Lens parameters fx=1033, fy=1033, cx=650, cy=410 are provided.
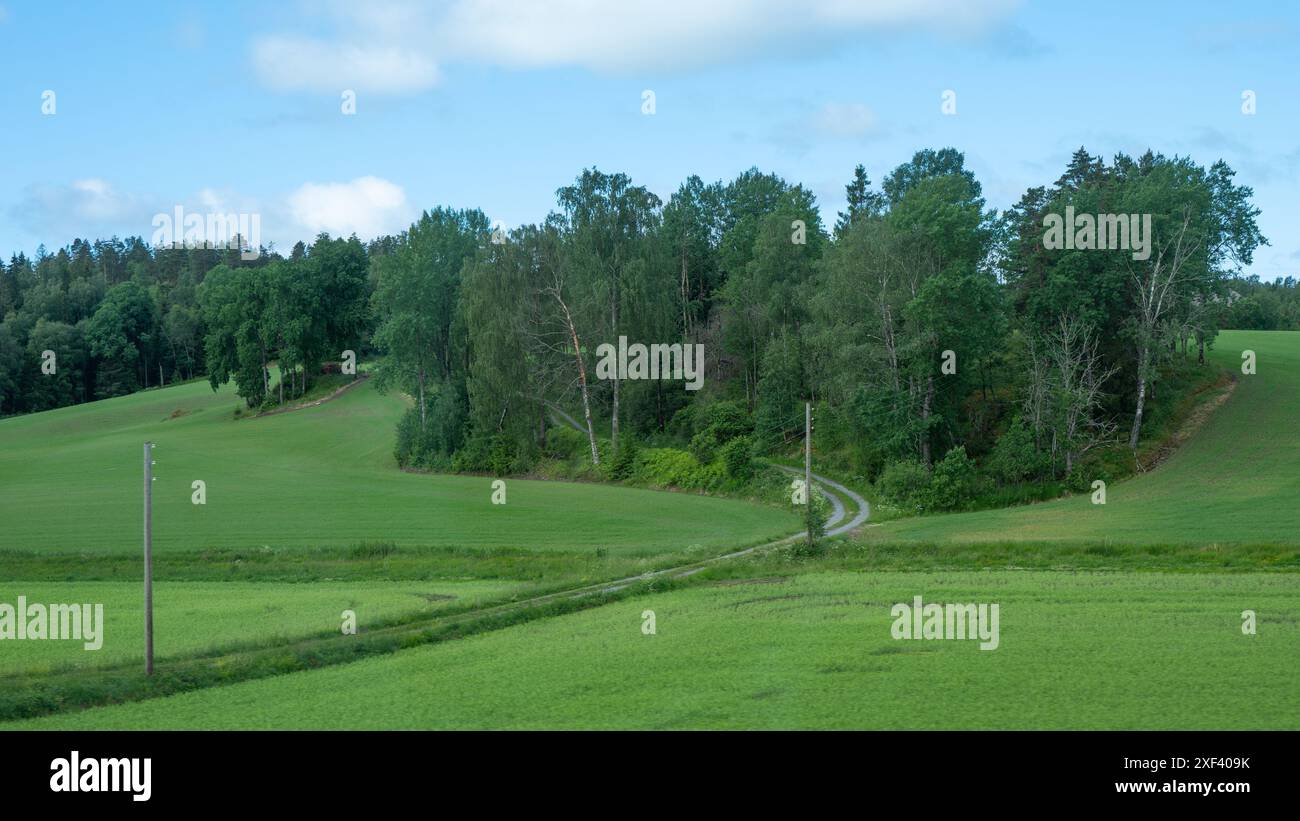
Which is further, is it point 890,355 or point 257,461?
point 257,461

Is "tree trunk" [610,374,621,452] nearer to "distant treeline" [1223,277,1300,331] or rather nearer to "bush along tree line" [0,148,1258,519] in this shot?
"bush along tree line" [0,148,1258,519]

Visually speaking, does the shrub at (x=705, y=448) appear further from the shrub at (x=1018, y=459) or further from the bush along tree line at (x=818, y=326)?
the shrub at (x=1018, y=459)

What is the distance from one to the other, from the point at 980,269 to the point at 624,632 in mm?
47130

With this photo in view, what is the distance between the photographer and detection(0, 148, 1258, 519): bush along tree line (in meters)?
59.4

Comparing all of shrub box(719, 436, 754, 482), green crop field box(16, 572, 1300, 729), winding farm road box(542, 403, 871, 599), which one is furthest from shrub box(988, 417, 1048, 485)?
green crop field box(16, 572, 1300, 729)

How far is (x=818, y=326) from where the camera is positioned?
66.9m

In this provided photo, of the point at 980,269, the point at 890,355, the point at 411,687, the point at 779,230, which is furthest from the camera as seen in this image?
the point at 779,230

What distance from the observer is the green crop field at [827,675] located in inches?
631

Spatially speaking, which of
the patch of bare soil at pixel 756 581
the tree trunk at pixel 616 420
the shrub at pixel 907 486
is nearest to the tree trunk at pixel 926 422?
A: the shrub at pixel 907 486

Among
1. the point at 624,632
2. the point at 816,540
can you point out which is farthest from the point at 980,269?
the point at 624,632

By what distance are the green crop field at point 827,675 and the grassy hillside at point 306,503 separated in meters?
17.9

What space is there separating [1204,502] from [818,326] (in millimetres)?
26599
